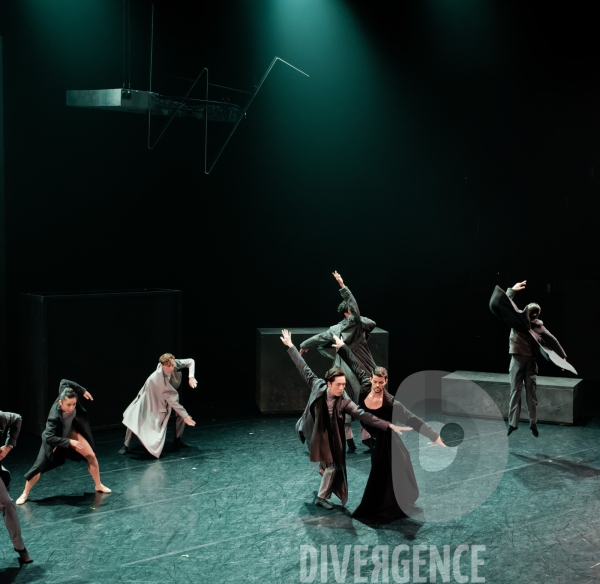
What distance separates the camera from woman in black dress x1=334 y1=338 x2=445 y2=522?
6.68m

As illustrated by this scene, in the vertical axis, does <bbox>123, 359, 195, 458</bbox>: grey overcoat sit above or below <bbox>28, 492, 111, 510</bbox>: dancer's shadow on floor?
above

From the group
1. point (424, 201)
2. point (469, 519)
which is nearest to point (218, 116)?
point (424, 201)

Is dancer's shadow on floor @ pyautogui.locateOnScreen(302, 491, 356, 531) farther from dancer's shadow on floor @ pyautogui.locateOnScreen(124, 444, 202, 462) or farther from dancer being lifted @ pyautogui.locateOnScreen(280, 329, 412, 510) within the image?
dancer's shadow on floor @ pyautogui.locateOnScreen(124, 444, 202, 462)

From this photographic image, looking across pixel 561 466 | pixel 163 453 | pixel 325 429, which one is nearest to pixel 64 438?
pixel 163 453

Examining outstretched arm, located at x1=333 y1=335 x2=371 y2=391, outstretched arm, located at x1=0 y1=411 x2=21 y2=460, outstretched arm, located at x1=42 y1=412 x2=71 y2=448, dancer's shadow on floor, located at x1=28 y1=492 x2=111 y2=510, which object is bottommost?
dancer's shadow on floor, located at x1=28 y1=492 x2=111 y2=510

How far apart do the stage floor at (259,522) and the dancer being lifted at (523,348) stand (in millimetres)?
421

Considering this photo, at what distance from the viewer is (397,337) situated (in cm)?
1233

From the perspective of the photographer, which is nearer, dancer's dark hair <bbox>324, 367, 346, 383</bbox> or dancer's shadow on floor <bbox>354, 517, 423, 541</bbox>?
dancer's shadow on floor <bbox>354, 517, 423, 541</bbox>

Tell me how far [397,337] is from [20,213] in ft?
18.0

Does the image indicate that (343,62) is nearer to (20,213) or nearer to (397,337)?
(397,337)

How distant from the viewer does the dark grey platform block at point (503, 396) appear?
989 centimetres

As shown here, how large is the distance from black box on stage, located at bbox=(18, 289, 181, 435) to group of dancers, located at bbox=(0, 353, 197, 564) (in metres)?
0.36

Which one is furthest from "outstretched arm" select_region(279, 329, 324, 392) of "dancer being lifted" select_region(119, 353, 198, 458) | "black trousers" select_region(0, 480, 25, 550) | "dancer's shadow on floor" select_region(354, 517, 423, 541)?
"black trousers" select_region(0, 480, 25, 550)

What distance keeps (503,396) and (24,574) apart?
6297 millimetres
